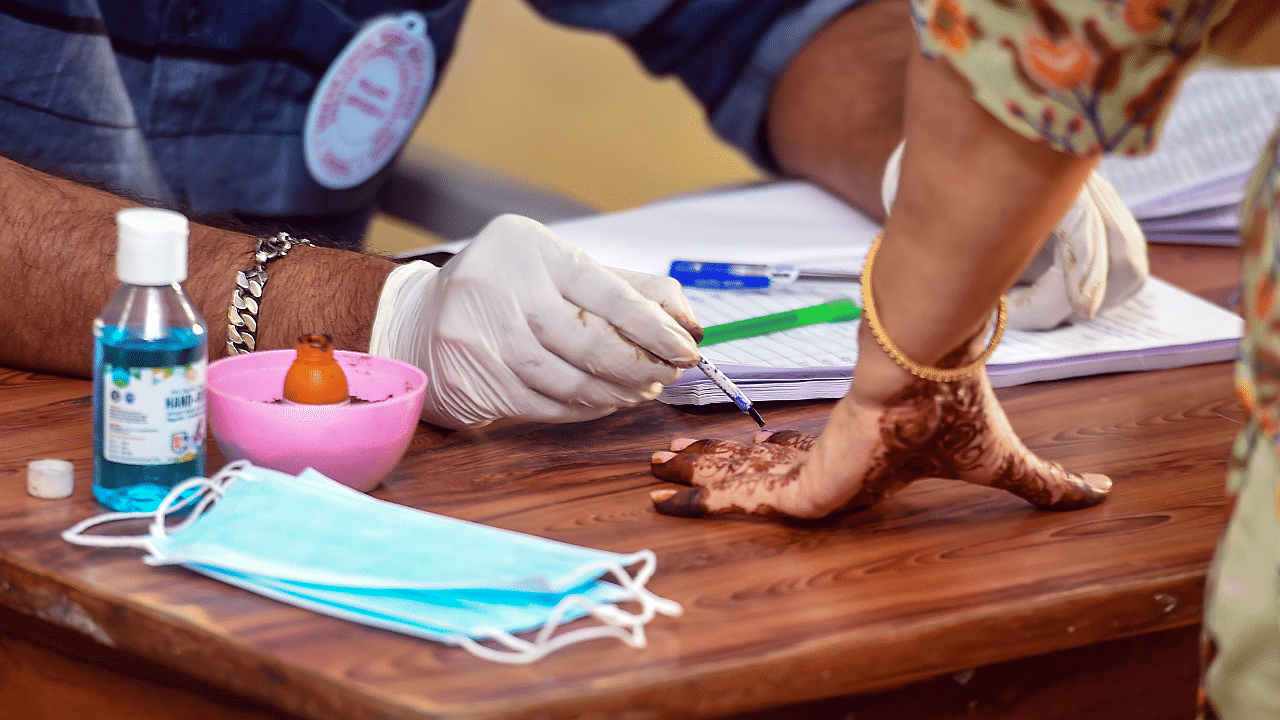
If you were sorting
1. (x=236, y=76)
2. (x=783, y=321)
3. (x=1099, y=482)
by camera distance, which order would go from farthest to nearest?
(x=236, y=76), (x=783, y=321), (x=1099, y=482)

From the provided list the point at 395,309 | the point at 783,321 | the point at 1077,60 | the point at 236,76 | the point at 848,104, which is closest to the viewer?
the point at 1077,60

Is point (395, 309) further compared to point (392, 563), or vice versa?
point (395, 309)

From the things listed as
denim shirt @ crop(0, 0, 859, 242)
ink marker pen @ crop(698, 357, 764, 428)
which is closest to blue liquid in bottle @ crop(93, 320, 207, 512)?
ink marker pen @ crop(698, 357, 764, 428)

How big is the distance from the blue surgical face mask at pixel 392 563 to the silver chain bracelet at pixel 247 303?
225mm

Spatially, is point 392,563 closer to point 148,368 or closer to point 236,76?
point 148,368

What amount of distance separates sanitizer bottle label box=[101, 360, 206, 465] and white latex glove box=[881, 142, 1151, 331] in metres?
0.65

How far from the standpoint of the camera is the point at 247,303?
880 millimetres

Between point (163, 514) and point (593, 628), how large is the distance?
0.24m

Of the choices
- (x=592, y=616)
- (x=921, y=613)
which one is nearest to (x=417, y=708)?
(x=592, y=616)

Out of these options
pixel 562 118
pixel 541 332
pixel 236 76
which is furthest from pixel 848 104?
pixel 562 118

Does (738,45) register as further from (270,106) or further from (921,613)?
(921,613)

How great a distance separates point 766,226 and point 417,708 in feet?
3.01

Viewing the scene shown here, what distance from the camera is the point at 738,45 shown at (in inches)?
64.1

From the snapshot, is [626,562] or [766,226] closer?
[626,562]
